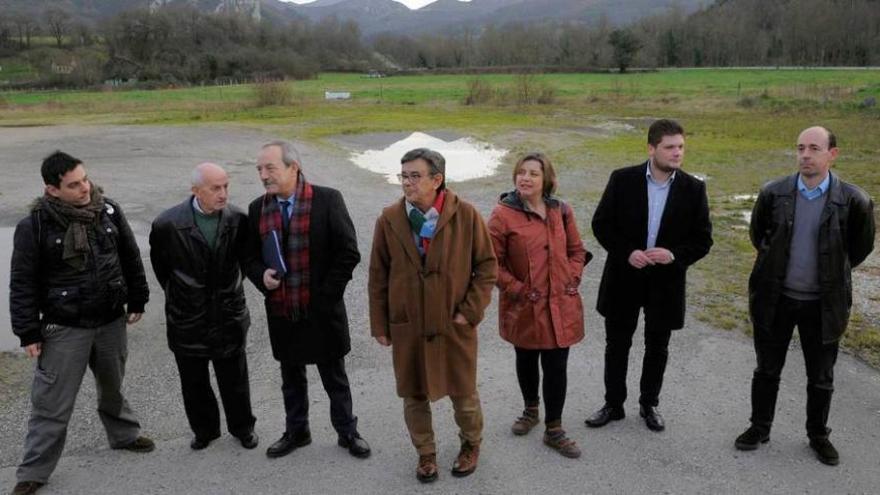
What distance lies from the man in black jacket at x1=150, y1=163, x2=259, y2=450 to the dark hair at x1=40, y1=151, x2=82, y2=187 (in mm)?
554

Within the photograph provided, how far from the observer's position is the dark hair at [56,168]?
3.71 metres

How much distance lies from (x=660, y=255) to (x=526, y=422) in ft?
4.56

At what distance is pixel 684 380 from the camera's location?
203 inches

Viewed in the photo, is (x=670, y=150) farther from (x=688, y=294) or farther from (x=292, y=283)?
(x=688, y=294)

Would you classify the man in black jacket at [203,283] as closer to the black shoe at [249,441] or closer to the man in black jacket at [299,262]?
the black shoe at [249,441]

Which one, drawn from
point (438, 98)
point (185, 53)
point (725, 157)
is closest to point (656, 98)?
point (438, 98)

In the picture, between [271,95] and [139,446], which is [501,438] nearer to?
[139,446]

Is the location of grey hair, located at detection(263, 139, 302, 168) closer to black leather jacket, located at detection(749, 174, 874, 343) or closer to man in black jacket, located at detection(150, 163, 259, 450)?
man in black jacket, located at detection(150, 163, 259, 450)

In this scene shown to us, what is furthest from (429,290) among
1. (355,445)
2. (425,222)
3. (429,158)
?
(355,445)

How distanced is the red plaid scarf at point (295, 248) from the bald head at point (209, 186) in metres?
0.26

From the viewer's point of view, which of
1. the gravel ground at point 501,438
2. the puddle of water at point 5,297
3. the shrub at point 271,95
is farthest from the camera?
the shrub at point 271,95

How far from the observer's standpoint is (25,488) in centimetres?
375

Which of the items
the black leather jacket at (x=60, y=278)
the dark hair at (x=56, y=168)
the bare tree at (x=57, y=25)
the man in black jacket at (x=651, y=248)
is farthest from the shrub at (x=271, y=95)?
the bare tree at (x=57, y=25)

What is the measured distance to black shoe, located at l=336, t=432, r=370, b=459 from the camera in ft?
13.5
